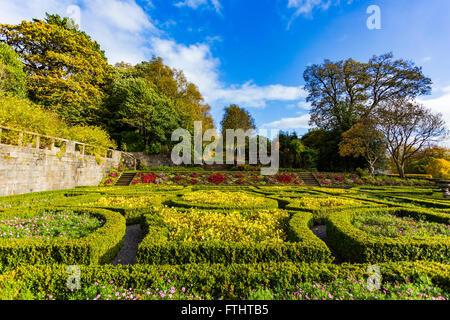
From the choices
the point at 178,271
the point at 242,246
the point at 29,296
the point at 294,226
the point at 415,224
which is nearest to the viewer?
the point at 29,296

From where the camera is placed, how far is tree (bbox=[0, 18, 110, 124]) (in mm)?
19922

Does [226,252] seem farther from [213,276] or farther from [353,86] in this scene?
[353,86]

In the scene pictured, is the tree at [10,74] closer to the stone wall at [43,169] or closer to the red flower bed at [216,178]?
the stone wall at [43,169]

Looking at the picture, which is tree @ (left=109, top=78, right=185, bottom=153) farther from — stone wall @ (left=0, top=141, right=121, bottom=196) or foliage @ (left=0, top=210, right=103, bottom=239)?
foliage @ (left=0, top=210, right=103, bottom=239)

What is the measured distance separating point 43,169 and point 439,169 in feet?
126

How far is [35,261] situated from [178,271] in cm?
251

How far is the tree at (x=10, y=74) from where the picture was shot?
1548 cm

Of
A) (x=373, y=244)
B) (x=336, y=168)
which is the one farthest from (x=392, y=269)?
(x=336, y=168)

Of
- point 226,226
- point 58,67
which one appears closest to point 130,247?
point 226,226

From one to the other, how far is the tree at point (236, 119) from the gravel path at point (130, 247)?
3063 cm

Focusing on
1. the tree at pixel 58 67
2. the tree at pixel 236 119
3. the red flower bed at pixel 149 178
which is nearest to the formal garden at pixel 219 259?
the red flower bed at pixel 149 178

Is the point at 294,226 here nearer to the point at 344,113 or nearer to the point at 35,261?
the point at 35,261

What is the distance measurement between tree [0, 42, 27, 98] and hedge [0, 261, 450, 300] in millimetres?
20754
